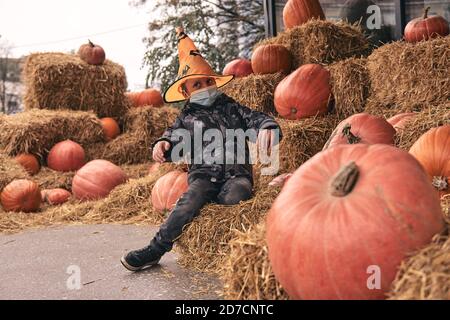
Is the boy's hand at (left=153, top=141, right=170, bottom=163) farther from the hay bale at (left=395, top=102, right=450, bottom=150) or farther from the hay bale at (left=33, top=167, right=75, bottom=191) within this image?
the hay bale at (left=33, top=167, right=75, bottom=191)

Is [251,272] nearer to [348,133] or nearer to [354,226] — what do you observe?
[354,226]

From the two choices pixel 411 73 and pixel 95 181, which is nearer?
pixel 411 73

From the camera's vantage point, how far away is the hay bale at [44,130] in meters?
6.77

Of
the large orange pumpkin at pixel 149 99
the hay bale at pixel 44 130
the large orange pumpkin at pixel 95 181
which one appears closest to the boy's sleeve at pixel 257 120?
the large orange pumpkin at pixel 95 181

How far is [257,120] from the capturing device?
3240 mm

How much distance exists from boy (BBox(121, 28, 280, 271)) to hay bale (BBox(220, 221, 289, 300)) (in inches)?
35.4

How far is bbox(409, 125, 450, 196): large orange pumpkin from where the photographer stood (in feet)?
9.90

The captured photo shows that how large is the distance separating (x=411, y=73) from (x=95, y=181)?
12.1ft

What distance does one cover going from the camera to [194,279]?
2.82 meters

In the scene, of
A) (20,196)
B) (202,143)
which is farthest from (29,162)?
(202,143)

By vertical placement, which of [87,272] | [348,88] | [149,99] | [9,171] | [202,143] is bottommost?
[87,272]

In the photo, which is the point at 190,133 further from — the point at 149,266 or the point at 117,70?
the point at 117,70

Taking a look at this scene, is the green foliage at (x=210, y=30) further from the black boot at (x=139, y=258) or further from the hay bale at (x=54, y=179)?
the black boot at (x=139, y=258)

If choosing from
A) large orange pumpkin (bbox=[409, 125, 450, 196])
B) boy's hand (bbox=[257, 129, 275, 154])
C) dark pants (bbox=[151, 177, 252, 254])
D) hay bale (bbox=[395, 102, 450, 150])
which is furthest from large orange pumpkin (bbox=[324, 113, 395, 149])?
dark pants (bbox=[151, 177, 252, 254])
